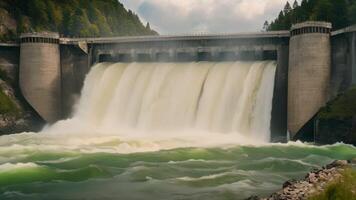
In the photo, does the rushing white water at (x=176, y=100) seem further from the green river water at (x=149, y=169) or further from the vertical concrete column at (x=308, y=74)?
the green river water at (x=149, y=169)

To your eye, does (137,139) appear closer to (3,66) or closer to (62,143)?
(62,143)

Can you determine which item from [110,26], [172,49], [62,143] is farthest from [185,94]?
[110,26]

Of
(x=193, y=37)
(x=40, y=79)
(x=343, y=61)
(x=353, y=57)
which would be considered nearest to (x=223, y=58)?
(x=193, y=37)

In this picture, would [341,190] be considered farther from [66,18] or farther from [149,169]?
[66,18]

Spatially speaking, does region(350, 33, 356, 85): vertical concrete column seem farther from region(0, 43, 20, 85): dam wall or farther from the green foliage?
region(0, 43, 20, 85): dam wall

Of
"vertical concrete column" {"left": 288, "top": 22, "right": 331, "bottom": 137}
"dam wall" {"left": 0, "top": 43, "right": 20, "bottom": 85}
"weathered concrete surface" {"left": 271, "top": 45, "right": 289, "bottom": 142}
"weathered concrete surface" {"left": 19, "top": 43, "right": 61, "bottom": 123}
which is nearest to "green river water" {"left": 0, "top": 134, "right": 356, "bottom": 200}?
"vertical concrete column" {"left": 288, "top": 22, "right": 331, "bottom": 137}

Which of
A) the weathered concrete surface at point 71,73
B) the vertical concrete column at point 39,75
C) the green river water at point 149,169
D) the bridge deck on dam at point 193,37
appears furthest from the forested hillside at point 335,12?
the vertical concrete column at point 39,75
